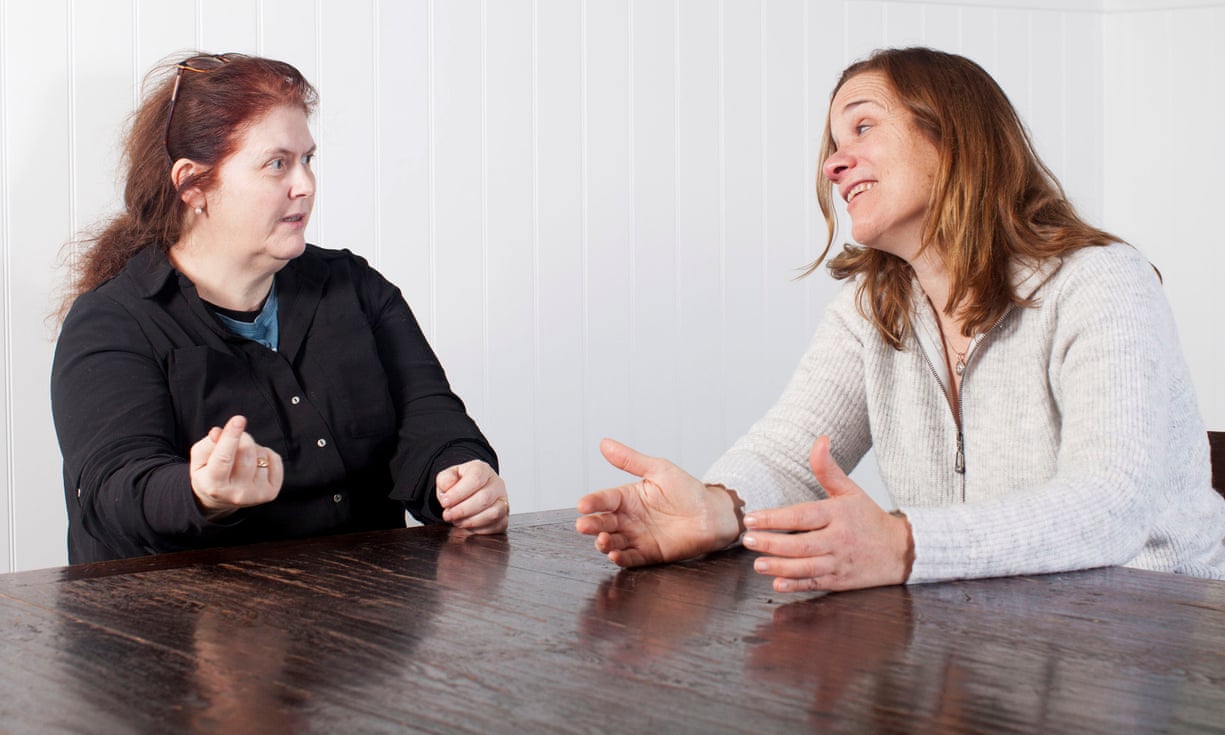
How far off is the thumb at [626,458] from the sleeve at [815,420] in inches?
9.4

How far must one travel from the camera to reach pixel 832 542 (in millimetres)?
1195

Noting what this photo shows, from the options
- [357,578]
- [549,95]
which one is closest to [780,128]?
[549,95]

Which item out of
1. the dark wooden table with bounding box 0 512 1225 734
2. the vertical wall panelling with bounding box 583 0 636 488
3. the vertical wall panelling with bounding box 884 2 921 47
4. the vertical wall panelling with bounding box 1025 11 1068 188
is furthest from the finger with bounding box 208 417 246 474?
the vertical wall panelling with bounding box 1025 11 1068 188

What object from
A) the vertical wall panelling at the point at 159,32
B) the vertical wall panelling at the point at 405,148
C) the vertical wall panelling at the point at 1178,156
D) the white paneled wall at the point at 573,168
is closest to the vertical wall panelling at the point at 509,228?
the white paneled wall at the point at 573,168

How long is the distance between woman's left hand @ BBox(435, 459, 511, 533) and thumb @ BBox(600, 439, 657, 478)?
289mm

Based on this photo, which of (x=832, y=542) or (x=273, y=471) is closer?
(x=832, y=542)

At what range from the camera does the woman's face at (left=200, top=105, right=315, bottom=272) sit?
204 cm

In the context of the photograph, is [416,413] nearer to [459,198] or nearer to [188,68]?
[188,68]

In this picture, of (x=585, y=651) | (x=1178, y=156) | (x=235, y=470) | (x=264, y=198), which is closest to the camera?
(x=585, y=651)

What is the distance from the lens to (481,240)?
3439 millimetres

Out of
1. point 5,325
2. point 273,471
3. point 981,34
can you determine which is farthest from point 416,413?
point 981,34

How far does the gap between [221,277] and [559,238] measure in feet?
5.22

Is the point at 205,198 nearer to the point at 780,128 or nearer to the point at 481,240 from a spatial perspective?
the point at 481,240

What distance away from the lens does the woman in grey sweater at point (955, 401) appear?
4.18 ft
